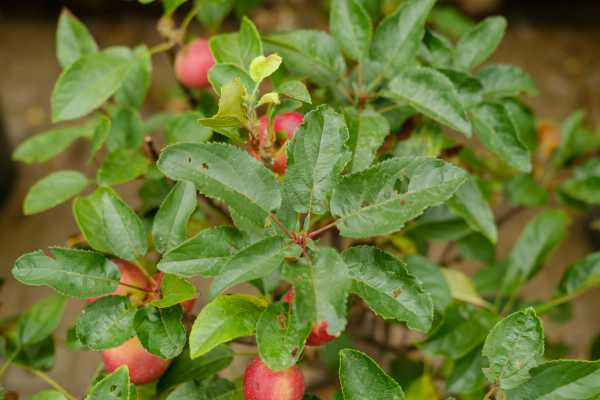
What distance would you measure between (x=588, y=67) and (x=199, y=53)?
1.88 metres

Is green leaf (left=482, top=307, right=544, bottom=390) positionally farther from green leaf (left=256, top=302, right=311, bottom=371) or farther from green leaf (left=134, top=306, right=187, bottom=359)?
green leaf (left=134, top=306, right=187, bottom=359)

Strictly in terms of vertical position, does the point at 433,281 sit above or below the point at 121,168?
below

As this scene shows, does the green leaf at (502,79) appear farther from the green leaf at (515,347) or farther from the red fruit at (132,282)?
the red fruit at (132,282)

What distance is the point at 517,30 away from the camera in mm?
2443

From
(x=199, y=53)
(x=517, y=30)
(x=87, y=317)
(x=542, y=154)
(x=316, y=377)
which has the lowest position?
(x=316, y=377)

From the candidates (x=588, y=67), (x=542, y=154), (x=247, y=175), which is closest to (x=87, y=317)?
(x=247, y=175)

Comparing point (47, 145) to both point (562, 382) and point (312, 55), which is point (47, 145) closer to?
point (312, 55)

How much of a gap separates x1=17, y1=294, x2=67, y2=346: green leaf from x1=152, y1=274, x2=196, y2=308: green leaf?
30 cm

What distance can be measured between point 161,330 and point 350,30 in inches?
15.1

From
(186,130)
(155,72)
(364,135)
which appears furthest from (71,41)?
(155,72)

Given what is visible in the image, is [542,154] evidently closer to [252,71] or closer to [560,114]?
[560,114]

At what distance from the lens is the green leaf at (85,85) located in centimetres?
75

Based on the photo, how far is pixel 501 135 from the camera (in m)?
0.74

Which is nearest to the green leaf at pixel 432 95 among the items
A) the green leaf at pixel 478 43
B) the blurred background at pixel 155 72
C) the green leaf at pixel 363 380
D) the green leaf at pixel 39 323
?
the green leaf at pixel 478 43
